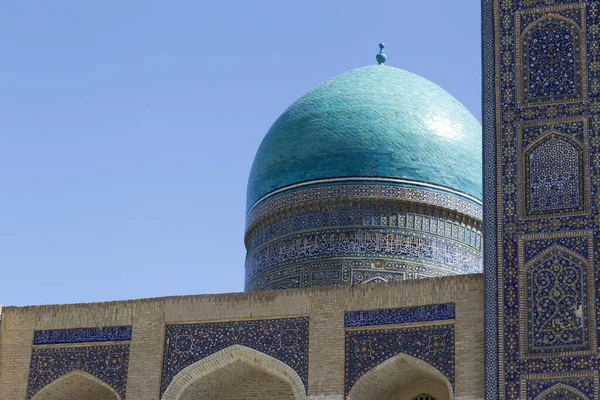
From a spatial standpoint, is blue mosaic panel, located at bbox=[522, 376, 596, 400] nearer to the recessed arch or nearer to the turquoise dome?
the recessed arch

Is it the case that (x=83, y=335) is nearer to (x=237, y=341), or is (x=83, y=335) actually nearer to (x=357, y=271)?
(x=237, y=341)

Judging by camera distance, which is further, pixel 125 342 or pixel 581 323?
pixel 125 342

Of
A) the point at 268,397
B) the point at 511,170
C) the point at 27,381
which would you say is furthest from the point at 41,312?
the point at 511,170

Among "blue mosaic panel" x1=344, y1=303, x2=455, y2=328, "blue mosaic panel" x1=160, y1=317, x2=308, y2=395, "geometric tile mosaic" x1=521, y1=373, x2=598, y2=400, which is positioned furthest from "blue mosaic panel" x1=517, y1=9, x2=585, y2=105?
"blue mosaic panel" x1=160, y1=317, x2=308, y2=395

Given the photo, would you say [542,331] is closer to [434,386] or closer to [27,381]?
[434,386]

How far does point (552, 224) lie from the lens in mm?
8977

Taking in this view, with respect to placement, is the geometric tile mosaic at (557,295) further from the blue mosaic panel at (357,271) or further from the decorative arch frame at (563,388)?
the blue mosaic panel at (357,271)

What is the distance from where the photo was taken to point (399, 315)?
30.5 feet

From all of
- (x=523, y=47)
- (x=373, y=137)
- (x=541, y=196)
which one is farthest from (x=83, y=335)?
(x=523, y=47)

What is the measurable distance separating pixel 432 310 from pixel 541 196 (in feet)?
3.61

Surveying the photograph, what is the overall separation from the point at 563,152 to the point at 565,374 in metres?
1.60

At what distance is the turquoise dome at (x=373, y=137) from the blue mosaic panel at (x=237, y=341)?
249 centimetres

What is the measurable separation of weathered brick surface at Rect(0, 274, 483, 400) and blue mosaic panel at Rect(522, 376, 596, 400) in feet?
1.34

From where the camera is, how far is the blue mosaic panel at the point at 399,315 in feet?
30.1
